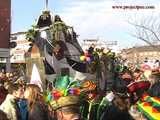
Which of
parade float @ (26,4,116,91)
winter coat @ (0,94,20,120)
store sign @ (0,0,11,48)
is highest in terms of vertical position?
store sign @ (0,0,11,48)

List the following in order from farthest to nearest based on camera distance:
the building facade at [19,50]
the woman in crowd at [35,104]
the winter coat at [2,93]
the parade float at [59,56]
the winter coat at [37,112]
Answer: the building facade at [19,50], the parade float at [59,56], the winter coat at [2,93], the woman in crowd at [35,104], the winter coat at [37,112]

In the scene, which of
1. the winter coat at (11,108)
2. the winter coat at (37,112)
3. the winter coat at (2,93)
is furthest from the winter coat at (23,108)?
the winter coat at (2,93)

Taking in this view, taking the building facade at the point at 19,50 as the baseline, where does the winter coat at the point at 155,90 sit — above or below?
below

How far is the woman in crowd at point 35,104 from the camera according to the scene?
6.78 metres

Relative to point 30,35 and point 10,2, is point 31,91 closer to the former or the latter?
point 30,35

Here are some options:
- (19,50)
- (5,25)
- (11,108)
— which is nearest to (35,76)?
(11,108)

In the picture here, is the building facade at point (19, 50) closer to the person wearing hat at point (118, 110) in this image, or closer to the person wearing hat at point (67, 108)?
the person wearing hat at point (118, 110)

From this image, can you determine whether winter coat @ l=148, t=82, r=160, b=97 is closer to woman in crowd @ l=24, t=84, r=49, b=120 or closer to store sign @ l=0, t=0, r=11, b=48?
woman in crowd @ l=24, t=84, r=49, b=120

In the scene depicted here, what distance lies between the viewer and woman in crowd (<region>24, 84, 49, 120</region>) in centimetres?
678

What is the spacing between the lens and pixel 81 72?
38.0 ft

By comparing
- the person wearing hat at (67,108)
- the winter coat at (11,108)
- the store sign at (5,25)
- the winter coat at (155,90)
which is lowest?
the winter coat at (11,108)

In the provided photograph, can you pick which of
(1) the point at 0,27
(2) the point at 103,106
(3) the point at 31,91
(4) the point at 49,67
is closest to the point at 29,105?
(3) the point at 31,91

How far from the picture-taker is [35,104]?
7379 millimetres

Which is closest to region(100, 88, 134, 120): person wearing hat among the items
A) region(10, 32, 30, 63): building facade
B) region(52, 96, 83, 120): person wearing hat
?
region(52, 96, 83, 120): person wearing hat
